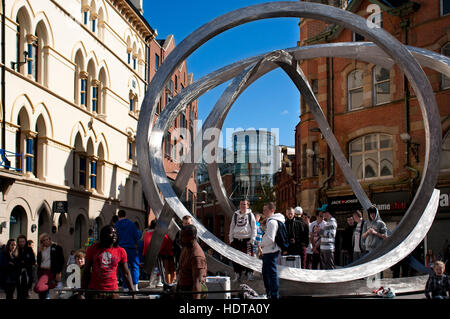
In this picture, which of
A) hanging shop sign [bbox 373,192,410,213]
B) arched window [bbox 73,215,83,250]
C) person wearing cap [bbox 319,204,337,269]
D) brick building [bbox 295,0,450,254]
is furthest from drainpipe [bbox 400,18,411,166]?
arched window [bbox 73,215,83,250]

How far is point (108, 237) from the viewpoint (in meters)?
6.77

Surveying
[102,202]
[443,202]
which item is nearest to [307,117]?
[443,202]

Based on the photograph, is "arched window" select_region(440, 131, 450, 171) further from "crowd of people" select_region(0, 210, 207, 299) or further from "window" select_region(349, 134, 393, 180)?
"crowd of people" select_region(0, 210, 207, 299)

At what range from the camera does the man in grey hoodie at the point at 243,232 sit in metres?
11.5

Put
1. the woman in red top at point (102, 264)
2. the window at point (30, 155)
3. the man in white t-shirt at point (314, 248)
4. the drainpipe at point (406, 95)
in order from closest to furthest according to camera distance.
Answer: the woman in red top at point (102, 264) < the man in white t-shirt at point (314, 248) < the window at point (30, 155) < the drainpipe at point (406, 95)

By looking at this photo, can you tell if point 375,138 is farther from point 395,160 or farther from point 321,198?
point 321,198

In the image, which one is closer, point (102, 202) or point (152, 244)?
point (152, 244)

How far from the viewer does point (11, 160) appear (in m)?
22.5

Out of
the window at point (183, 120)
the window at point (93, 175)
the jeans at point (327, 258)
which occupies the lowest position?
the jeans at point (327, 258)

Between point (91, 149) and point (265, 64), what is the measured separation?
62.4ft

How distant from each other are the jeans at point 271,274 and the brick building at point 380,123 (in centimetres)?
1542

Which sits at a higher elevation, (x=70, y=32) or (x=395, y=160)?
→ (x=70, y=32)

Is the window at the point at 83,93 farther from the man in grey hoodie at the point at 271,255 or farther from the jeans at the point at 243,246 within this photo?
the man in grey hoodie at the point at 271,255

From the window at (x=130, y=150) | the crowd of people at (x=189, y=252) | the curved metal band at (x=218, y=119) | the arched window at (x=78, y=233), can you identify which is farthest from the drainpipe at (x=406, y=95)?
the window at (x=130, y=150)
